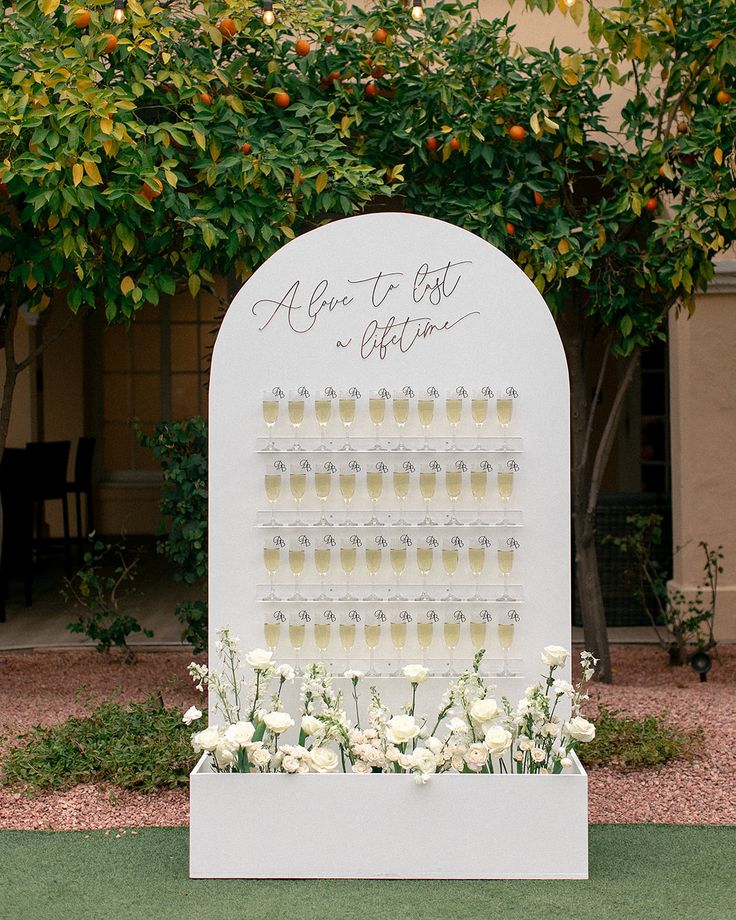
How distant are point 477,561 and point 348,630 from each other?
0.48 metres

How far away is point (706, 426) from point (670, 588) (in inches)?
38.2

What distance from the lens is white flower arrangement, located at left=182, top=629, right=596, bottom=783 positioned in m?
3.64

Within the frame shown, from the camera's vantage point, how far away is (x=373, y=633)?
4133 mm

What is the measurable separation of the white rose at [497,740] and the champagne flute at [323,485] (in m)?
0.93

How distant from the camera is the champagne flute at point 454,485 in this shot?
4.14 meters

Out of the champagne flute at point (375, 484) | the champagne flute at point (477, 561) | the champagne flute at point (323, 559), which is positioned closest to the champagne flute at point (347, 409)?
the champagne flute at point (375, 484)

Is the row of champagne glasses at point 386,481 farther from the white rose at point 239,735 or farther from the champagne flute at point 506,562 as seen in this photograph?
the white rose at point 239,735

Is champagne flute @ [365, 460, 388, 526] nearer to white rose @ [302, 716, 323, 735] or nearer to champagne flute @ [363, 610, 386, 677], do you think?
champagne flute @ [363, 610, 386, 677]

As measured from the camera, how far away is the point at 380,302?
416cm

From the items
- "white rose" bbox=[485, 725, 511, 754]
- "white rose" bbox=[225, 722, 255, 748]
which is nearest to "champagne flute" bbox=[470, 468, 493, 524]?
"white rose" bbox=[485, 725, 511, 754]

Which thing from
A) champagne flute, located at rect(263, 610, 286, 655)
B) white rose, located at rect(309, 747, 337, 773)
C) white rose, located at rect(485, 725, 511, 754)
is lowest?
white rose, located at rect(309, 747, 337, 773)

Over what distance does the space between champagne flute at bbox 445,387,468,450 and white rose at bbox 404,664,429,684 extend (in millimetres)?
750

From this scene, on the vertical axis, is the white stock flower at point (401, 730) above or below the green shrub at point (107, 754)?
above

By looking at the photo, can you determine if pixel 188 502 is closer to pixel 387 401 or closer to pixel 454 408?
pixel 387 401
